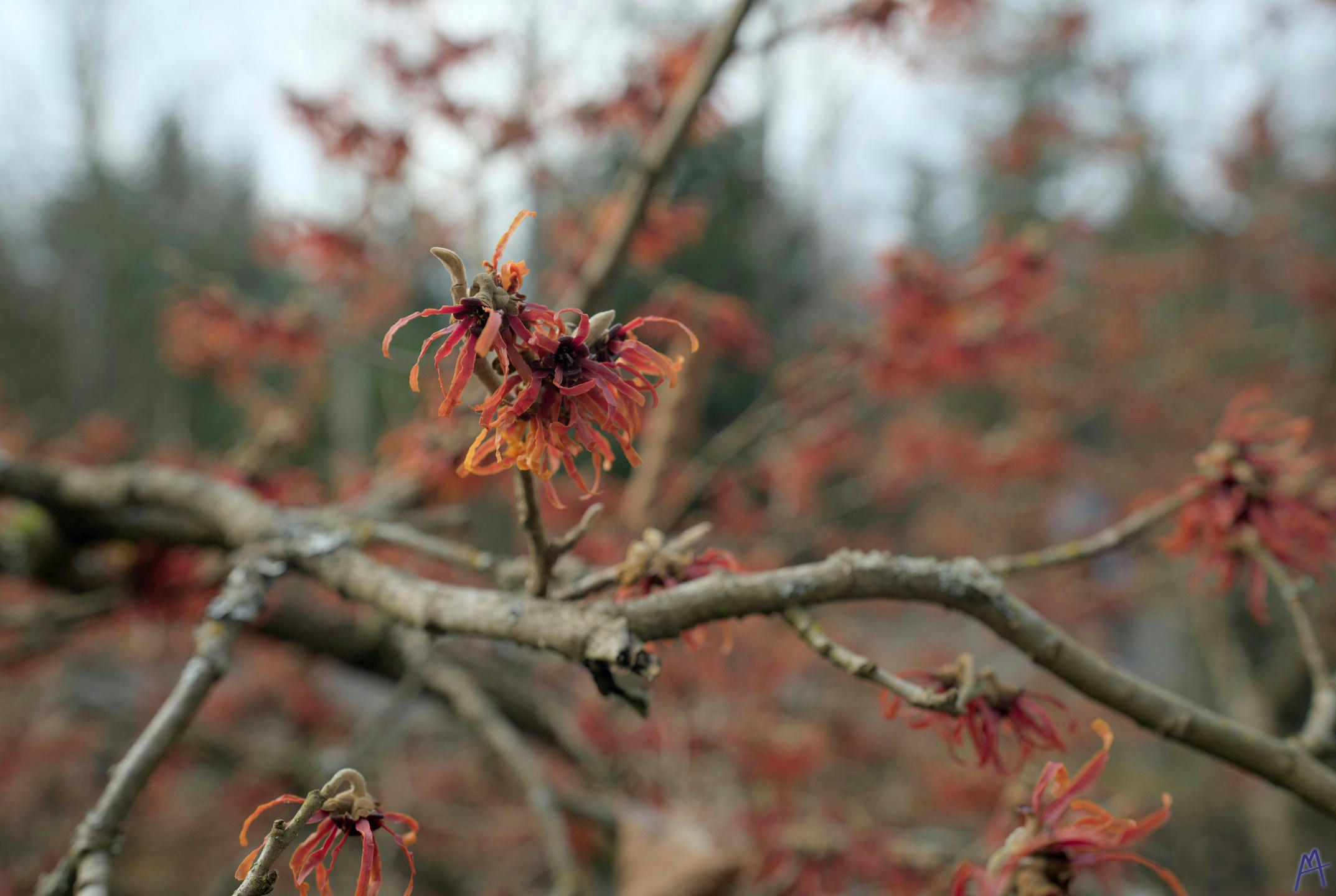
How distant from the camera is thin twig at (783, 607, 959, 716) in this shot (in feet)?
2.62

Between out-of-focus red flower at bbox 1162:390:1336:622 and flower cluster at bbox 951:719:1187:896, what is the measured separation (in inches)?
21.2

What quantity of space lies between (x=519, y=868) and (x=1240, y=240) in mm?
6397

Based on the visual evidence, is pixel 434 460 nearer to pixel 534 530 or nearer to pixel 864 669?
pixel 534 530

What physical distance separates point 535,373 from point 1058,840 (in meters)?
0.68

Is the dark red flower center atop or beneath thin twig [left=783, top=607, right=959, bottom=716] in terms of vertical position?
beneath

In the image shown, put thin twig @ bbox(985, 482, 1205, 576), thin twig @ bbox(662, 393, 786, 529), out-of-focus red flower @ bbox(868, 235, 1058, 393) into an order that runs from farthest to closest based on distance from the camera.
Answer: thin twig @ bbox(662, 393, 786, 529) < out-of-focus red flower @ bbox(868, 235, 1058, 393) < thin twig @ bbox(985, 482, 1205, 576)

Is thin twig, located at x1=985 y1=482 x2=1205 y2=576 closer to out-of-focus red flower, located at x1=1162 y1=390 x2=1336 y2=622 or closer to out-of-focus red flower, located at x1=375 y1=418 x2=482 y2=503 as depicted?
out-of-focus red flower, located at x1=1162 y1=390 x2=1336 y2=622

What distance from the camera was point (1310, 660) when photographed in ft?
3.59

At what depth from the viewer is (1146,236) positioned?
10836 mm

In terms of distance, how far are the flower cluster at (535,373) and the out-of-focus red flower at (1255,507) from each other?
958 mm

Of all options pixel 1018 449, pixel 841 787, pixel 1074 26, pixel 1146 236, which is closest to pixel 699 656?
pixel 841 787

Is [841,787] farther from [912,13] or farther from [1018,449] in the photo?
[912,13]

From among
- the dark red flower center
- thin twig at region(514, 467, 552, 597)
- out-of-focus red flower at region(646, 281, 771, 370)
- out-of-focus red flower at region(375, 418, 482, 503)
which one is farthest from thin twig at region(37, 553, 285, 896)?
out-of-focus red flower at region(646, 281, 771, 370)

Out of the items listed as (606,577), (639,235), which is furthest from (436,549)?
(639,235)
